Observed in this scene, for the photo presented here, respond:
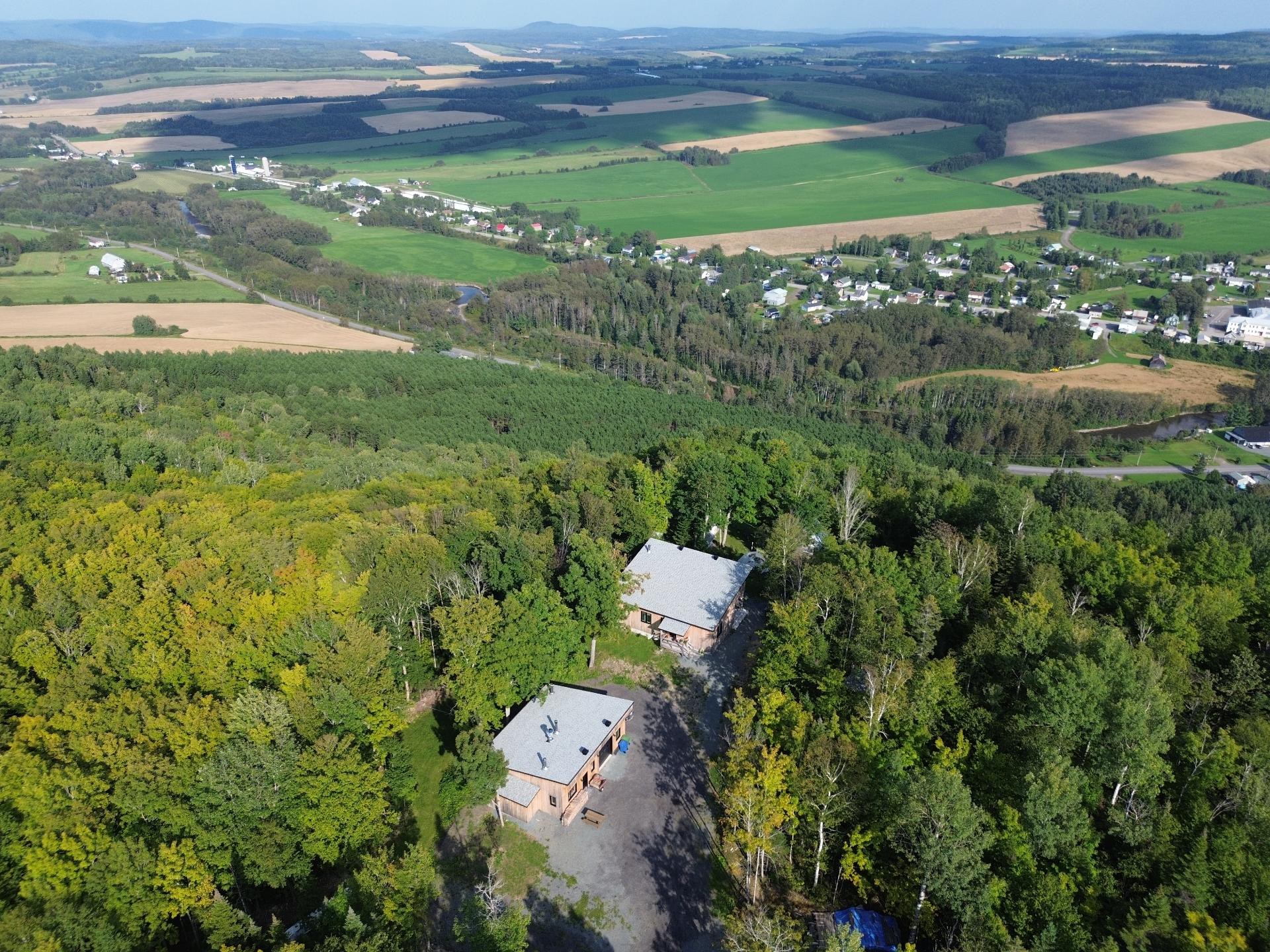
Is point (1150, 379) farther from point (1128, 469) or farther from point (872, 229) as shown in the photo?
point (872, 229)

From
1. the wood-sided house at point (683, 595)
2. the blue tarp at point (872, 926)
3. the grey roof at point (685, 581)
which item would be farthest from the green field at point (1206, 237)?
the blue tarp at point (872, 926)

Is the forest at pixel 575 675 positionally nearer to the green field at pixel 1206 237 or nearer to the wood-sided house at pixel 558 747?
the wood-sided house at pixel 558 747

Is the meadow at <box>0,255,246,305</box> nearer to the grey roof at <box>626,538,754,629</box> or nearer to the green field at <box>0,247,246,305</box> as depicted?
the green field at <box>0,247,246,305</box>

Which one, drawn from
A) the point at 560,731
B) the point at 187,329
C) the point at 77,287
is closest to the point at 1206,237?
the point at 560,731

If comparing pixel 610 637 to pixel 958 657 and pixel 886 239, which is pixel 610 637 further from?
pixel 886 239

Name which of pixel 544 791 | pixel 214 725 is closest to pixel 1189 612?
pixel 544 791

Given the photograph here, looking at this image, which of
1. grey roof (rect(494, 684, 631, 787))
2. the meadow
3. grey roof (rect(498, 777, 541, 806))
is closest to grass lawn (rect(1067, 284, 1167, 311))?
grey roof (rect(494, 684, 631, 787))
